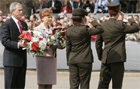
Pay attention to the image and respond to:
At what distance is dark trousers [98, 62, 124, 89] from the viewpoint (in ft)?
28.7

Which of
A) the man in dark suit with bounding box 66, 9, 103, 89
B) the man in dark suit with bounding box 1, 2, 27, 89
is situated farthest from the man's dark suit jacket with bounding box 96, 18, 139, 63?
the man in dark suit with bounding box 1, 2, 27, 89

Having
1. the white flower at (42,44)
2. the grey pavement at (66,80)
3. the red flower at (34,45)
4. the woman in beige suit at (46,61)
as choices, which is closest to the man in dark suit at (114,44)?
the woman in beige suit at (46,61)

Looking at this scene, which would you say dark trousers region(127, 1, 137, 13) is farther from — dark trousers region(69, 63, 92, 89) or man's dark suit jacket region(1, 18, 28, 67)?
man's dark suit jacket region(1, 18, 28, 67)

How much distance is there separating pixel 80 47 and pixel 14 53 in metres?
1.13

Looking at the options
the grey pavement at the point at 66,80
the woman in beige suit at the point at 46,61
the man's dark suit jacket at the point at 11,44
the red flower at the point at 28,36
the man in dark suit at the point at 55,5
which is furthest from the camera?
the man in dark suit at the point at 55,5

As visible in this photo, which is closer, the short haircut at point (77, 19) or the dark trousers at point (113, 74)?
the short haircut at point (77, 19)

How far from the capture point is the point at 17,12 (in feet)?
27.0

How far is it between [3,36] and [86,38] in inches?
55.2

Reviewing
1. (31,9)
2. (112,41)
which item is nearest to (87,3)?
(31,9)

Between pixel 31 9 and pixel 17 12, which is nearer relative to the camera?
pixel 17 12

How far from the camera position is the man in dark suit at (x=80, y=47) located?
8266mm

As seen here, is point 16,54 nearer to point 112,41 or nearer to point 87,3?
point 112,41

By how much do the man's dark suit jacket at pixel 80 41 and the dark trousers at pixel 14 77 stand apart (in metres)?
0.90

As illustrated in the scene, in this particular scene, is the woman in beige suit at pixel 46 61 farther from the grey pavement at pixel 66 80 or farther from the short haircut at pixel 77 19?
the grey pavement at pixel 66 80
